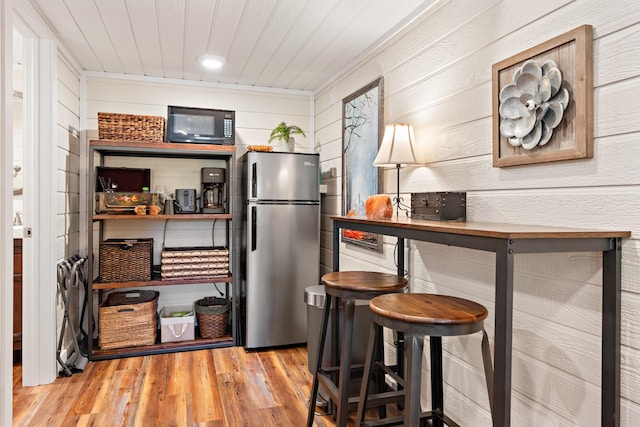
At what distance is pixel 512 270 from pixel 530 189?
23.4 inches

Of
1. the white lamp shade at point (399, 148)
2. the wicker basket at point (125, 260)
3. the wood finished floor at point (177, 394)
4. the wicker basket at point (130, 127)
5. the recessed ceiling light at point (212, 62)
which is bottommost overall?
the wood finished floor at point (177, 394)

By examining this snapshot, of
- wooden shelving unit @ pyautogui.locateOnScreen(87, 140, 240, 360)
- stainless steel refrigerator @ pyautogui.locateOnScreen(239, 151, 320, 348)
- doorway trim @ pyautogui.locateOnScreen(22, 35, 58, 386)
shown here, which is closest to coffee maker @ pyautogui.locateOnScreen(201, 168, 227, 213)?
wooden shelving unit @ pyautogui.locateOnScreen(87, 140, 240, 360)

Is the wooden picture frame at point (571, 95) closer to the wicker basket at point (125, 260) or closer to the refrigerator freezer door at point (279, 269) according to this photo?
the refrigerator freezer door at point (279, 269)

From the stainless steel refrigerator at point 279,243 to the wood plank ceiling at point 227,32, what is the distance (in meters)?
0.74

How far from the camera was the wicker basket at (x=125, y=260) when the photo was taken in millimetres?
3346

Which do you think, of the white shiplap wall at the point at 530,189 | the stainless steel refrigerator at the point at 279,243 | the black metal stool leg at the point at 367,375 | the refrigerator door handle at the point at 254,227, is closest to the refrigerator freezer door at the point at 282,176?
the stainless steel refrigerator at the point at 279,243

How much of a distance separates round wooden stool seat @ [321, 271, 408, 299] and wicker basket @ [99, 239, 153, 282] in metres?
1.96

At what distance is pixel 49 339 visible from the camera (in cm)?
279

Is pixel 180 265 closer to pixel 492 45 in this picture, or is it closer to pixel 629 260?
pixel 492 45

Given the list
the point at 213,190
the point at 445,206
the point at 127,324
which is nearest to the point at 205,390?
the point at 127,324

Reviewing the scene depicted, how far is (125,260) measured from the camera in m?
3.37

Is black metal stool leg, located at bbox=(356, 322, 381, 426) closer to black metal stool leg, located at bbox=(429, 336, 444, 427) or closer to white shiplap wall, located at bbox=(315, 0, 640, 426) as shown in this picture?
black metal stool leg, located at bbox=(429, 336, 444, 427)

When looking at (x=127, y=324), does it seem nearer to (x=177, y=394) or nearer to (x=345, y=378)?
(x=177, y=394)

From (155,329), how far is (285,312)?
1.05 m
